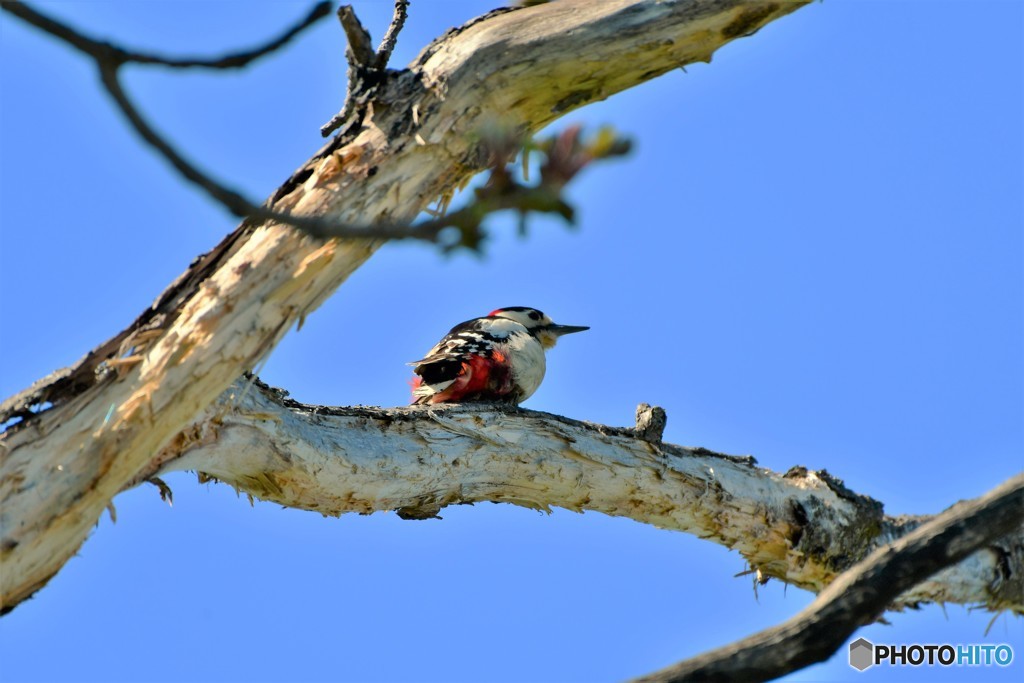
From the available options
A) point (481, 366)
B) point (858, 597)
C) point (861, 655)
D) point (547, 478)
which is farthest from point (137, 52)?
point (861, 655)

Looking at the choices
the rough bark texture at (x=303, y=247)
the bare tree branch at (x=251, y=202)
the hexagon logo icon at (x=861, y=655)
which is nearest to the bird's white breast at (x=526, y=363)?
the hexagon logo icon at (x=861, y=655)

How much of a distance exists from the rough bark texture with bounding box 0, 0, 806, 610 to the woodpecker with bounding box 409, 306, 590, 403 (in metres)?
2.44

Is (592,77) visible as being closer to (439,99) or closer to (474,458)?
(439,99)

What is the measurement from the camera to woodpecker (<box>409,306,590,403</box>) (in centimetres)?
599

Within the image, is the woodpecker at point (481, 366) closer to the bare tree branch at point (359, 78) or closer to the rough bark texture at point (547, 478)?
the rough bark texture at point (547, 478)

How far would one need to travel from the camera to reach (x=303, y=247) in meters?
3.35

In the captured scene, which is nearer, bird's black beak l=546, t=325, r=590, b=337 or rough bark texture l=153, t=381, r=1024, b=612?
rough bark texture l=153, t=381, r=1024, b=612

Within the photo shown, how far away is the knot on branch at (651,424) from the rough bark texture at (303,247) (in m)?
2.03

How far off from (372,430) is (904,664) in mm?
2741

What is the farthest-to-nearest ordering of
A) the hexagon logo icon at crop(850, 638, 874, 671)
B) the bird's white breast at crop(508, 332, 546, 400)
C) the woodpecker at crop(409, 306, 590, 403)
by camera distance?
the bird's white breast at crop(508, 332, 546, 400) < the woodpecker at crop(409, 306, 590, 403) < the hexagon logo icon at crop(850, 638, 874, 671)

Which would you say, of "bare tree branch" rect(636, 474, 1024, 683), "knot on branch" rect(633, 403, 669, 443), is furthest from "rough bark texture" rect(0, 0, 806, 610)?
"knot on branch" rect(633, 403, 669, 443)

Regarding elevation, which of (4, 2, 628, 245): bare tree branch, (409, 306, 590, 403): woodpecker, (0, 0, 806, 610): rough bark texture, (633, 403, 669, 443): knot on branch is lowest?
(4, 2, 628, 245): bare tree branch

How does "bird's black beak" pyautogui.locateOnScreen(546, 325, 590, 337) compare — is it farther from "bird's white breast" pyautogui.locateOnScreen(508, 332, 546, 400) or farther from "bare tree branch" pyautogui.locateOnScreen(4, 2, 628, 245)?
"bare tree branch" pyautogui.locateOnScreen(4, 2, 628, 245)

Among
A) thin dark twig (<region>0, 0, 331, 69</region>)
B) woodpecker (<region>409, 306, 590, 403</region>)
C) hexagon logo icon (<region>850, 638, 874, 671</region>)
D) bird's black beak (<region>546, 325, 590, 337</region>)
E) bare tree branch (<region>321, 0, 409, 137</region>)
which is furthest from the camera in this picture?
bird's black beak (<region>546, 325, 590, 337</region>)
